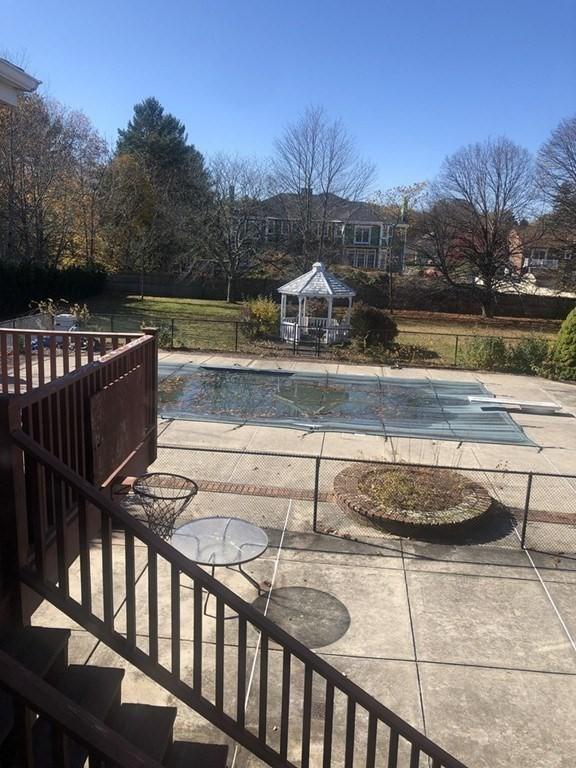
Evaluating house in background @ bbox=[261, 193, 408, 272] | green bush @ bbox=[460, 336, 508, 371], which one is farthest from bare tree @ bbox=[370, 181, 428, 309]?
green bush @ bbox=[460, 336, 508, 371]

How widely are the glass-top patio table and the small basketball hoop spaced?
0.24 m

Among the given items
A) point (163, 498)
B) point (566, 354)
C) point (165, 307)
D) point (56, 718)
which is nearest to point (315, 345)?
point (566, 354)

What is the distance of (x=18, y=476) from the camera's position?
9.79 ft

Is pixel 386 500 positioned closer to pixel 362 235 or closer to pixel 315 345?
pixel 315 345

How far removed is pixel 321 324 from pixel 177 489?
48.8 ft

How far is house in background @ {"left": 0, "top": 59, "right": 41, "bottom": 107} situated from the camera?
5.11 meters

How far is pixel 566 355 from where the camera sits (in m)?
17.7

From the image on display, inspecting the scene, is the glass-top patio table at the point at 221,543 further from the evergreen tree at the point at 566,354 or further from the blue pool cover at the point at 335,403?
the evergreen tree at the point at 566,354

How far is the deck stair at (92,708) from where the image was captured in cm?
279

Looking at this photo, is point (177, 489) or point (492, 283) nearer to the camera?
point (177, 489)

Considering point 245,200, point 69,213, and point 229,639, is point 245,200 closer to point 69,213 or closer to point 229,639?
point 69,213

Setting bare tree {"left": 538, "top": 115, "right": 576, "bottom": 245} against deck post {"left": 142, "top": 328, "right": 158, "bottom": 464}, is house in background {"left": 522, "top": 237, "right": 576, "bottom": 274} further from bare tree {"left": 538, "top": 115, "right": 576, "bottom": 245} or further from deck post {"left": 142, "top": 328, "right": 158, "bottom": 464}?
deck post {"left": 142, "top": 328, "right": 158, "bottom": 464}

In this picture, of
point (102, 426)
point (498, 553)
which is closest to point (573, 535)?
point (498, 553)

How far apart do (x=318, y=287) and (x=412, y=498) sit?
15.2 metres
